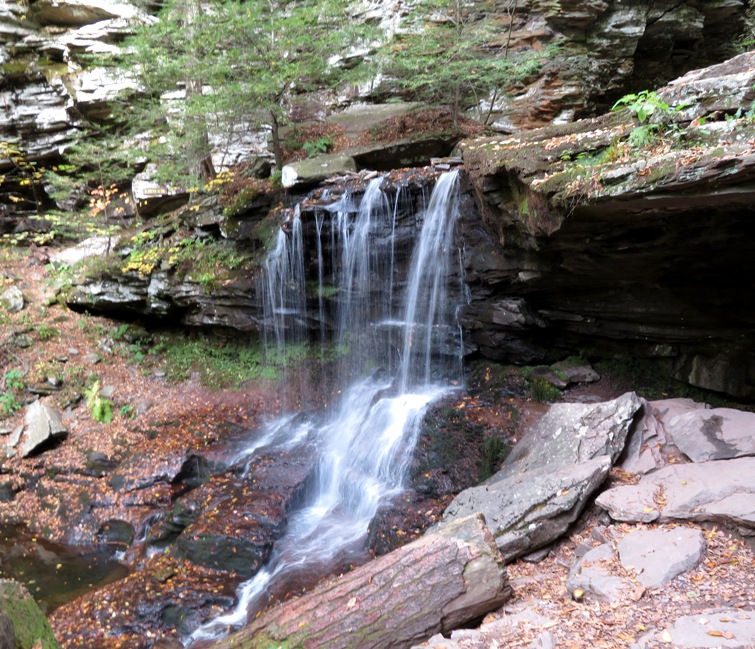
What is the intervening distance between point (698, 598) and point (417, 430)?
4.92 metres

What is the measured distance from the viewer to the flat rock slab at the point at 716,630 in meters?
2.59

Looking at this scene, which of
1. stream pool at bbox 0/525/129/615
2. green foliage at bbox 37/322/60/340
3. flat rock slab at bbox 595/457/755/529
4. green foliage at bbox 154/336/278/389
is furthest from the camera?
green foliage at bbox 37/322/60/340

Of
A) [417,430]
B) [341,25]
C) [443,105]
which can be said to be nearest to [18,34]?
[341,25]

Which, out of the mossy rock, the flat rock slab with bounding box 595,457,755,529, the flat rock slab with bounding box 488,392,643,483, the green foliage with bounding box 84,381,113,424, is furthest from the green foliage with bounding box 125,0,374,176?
the flat rock slab with bounding box 595,457,755,529

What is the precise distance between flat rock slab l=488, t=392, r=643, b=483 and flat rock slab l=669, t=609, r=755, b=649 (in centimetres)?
211

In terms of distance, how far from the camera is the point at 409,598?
11.6 ft

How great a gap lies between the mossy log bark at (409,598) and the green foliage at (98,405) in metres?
8.34

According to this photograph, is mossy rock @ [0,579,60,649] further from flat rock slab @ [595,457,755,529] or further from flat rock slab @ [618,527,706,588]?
flat rock slab @ [595,457,755,529]

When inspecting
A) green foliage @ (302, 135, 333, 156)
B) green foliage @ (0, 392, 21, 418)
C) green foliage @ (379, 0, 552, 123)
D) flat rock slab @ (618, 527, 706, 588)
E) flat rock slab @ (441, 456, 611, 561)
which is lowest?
green foliage @ (0, 392, 21, 418)

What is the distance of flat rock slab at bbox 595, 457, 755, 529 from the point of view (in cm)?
376

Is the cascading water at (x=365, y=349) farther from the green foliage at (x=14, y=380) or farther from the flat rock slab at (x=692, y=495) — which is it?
the green foliage at (x=14, y=380)

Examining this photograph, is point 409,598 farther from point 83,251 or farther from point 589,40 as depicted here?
point 83,251

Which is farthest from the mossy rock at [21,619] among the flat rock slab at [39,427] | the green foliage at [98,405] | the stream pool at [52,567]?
the green foliage at [98,405]

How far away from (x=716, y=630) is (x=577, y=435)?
9.00ft
